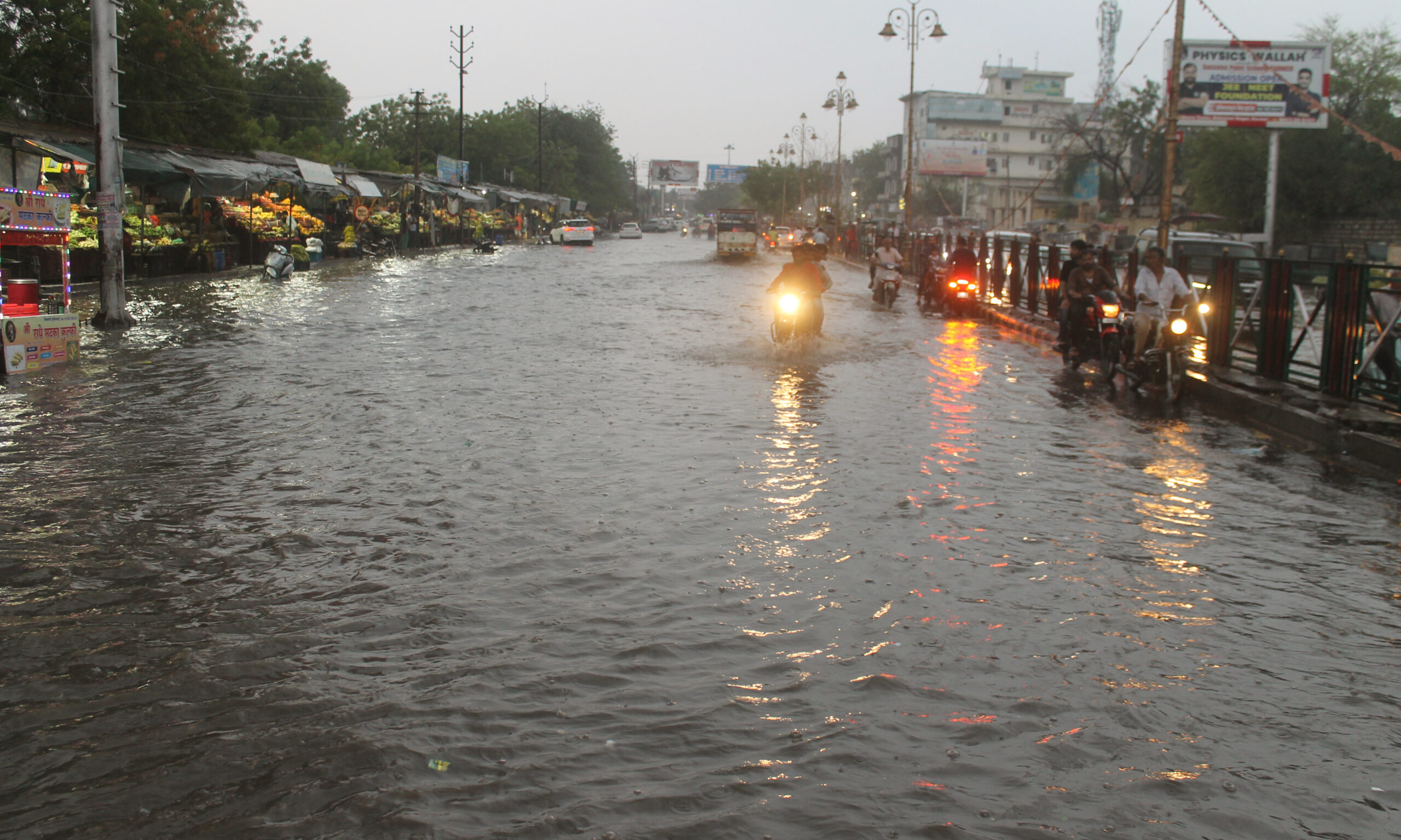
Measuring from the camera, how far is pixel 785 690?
4180mm

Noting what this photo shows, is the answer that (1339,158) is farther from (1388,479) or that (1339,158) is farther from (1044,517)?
(1044,517)

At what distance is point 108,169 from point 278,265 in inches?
532

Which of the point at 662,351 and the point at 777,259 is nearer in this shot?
the point at 662,351

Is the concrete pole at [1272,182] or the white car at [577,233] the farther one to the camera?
the white car at [577,233]

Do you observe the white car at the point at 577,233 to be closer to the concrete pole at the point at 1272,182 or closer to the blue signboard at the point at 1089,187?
the blue signboard at the point at 1089,187

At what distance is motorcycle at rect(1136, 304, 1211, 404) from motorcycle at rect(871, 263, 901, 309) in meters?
12.3

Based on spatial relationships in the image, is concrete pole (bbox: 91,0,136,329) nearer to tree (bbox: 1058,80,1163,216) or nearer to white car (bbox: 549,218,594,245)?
tree (bbox: 1058,80,1163,216)

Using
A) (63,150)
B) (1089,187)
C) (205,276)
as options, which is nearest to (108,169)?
(63,150)

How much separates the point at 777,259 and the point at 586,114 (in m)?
73.5

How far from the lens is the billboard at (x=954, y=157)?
7769cm

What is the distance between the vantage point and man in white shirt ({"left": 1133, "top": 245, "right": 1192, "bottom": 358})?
41.5 feet

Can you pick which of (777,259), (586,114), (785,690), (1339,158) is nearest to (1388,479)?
(785,690)

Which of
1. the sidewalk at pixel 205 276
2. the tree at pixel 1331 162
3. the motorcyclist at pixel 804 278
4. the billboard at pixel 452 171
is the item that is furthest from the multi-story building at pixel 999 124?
the motorcyclist at pixel 804 278

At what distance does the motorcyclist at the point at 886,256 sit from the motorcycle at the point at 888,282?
85mm
